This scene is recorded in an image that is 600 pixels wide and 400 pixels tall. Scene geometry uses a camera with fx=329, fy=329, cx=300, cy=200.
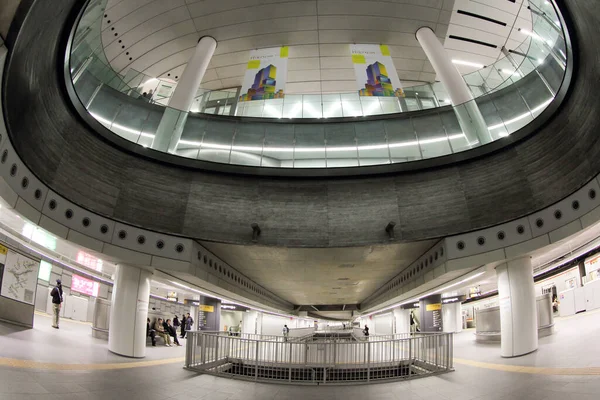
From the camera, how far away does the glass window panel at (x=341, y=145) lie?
12258mm

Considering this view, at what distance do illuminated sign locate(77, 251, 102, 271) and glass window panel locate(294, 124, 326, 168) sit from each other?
17.8 m

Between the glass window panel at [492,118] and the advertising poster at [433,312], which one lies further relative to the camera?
the advertising poster at [433,312]

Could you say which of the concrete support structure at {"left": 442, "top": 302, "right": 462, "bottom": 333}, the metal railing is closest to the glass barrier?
the metal railing

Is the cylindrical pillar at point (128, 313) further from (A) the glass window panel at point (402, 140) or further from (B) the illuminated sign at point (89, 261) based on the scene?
(B) the illuminated sign at point (89, 261)

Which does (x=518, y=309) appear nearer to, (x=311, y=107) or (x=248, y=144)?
(x=248, y=144)

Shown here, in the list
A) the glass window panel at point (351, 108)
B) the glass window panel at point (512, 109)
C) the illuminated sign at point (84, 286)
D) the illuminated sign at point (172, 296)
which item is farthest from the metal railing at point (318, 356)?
the illuminated sign at point (172, 296)

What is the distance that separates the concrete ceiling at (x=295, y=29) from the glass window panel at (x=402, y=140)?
39.2 ft

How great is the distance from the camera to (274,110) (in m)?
15.4

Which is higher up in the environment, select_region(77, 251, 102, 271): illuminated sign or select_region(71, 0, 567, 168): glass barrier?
select_region(71, 0, 567, 168): glass barrier

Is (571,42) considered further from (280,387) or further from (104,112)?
(104,112)

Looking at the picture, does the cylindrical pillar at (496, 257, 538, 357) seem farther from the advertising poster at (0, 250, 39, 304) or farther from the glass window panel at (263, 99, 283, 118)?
the advertising poster at (0, 250, 39, 304)

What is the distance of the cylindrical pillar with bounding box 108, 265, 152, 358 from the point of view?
1033 centimetres

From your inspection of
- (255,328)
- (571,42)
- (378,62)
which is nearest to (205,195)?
(571,42)

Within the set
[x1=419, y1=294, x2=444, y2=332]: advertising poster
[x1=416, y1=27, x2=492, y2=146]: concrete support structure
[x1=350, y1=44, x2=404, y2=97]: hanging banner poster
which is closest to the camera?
[x1=416, y1=27, x2=492, y2=146]: concrete support structure
